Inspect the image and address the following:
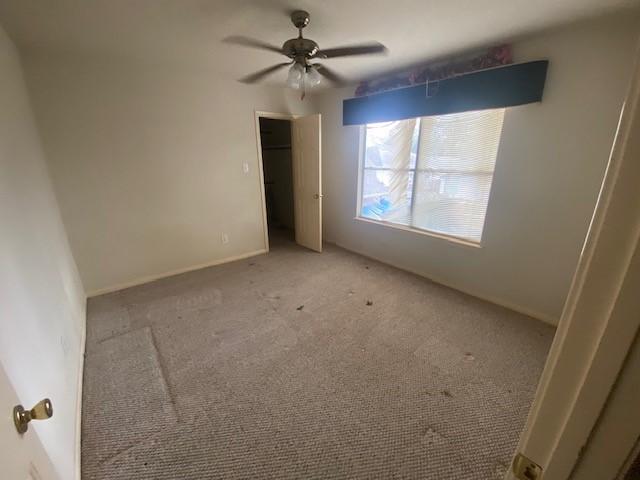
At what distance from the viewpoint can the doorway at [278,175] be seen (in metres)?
4.88

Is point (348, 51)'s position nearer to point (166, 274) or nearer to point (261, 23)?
point (261, 23)

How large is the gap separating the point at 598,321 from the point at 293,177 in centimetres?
397

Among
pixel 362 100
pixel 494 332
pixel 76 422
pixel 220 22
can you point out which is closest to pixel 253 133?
pixel 362 100

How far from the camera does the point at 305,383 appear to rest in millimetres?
1700

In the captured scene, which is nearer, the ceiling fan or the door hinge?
the door hinge

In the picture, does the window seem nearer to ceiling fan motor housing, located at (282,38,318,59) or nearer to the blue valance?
the blue valance

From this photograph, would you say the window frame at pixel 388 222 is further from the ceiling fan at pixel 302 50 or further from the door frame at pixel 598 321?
the door frame at pixel 598 321

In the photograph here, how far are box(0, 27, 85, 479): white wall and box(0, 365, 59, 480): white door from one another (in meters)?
0.02

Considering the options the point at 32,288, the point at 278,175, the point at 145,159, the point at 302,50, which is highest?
the point at 302,50

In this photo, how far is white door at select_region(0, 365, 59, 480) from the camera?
50cm

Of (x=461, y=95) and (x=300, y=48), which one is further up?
(x=300, y=48)

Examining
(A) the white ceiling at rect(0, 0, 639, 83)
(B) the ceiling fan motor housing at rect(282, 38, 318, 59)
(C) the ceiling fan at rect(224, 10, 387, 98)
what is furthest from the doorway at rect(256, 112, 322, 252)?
(B) the ceiling fan motor housing at rect(282, 38, 318, 59)

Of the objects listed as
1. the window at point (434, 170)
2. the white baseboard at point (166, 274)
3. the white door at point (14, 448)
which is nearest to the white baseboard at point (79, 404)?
the white baseboard at point (166, 274)

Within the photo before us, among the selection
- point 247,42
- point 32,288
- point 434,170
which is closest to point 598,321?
point 32,288
